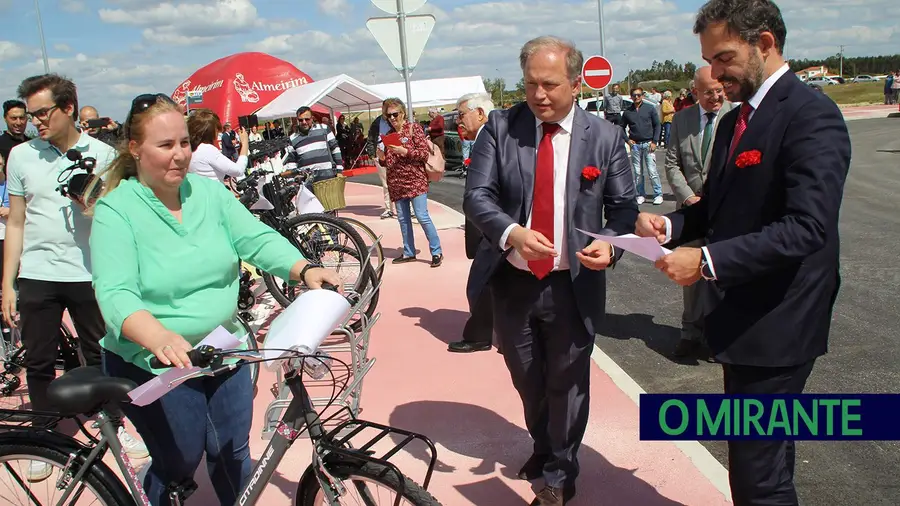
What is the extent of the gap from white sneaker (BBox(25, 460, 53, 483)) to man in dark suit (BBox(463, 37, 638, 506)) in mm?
1899

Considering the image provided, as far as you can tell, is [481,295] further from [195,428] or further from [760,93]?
[760,93]

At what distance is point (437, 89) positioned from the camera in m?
38.0

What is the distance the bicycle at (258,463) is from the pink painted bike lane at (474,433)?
43.9 inches

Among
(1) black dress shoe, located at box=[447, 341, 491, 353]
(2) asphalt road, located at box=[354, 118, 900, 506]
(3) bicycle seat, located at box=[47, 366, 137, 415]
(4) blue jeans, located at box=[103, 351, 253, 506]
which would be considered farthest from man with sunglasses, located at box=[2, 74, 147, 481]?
(2) asphalt road, located at box=[354, 118, 900, 506]

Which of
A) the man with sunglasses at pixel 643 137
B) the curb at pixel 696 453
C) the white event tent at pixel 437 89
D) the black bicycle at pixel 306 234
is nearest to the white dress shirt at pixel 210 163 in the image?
the black bicycle at pixel 306 234

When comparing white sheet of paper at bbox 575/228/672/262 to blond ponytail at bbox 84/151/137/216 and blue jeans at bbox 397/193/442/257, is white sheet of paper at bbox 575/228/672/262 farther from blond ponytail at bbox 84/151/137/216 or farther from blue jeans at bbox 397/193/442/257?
blue jeans at bbox 397/193/442/257

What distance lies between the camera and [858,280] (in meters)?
7.09

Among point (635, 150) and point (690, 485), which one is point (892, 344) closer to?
point (690, 485)

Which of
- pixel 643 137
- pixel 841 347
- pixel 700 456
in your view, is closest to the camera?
pixel 700 456

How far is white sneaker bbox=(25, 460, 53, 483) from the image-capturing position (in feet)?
8.91

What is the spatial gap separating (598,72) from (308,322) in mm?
13582

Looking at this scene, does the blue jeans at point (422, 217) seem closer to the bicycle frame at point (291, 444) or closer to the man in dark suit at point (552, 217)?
the man in dark suit at point (552, 217)

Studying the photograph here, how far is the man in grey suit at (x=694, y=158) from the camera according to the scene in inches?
212

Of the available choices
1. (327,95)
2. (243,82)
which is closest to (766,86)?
(327,95)
